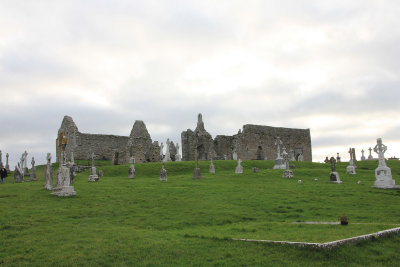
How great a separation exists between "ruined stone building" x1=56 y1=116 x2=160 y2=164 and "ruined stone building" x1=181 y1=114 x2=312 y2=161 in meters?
5.52

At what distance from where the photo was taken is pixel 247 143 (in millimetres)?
53469

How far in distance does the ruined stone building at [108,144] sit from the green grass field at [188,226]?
25802 millimetres

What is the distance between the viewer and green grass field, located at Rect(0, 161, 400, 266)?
689cm

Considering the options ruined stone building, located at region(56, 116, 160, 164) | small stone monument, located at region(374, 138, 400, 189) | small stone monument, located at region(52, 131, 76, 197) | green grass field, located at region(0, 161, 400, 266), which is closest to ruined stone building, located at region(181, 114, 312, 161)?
ruined stone building, located at region(56, 116, 160, 164)

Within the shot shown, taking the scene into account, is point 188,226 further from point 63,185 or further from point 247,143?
point 247,143

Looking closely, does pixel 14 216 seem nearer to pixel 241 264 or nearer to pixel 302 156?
pixel 241 264

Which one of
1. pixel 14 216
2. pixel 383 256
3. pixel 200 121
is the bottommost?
pixel 383 256

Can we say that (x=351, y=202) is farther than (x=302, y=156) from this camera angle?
No

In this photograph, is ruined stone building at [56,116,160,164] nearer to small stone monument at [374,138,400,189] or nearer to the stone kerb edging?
small stone monument at [374,138,400,189]

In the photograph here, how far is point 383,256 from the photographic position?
7.08 meters

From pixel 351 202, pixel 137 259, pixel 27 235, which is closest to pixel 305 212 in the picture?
pixel 351 202

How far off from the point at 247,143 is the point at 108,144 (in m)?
21.4

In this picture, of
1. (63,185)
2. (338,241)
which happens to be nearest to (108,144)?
(63,185)

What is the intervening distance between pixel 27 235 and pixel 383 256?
27.2 ft
